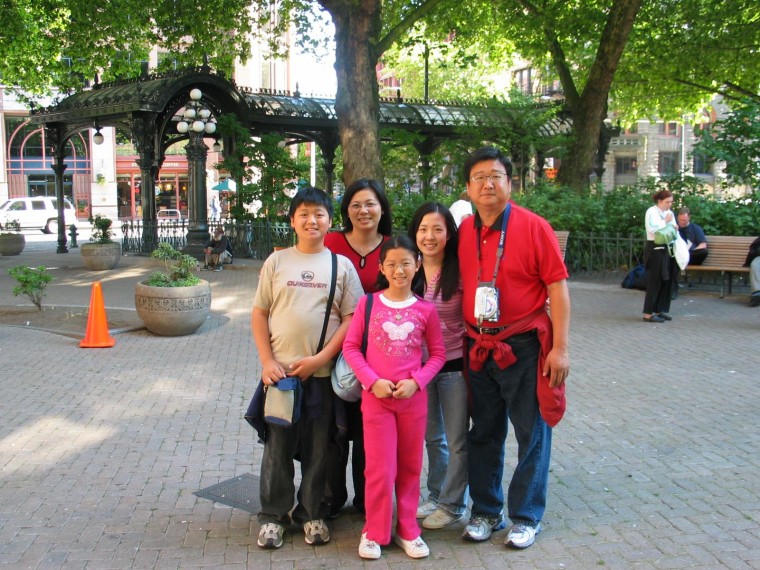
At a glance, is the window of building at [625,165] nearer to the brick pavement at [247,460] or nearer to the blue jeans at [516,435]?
the brick pavement at [247,460]

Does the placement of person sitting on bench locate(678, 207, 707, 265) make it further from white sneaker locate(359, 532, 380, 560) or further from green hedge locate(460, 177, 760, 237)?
white sneaker locate(359, 532, 380, 560)

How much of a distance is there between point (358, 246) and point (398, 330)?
2.24 ft

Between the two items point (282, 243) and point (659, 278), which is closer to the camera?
point (659, 278)

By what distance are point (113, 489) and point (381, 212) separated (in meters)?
2.44

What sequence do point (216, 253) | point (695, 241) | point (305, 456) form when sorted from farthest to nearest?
1. point (216, 253)
2. point (695, 241)
3. point (305, 456)

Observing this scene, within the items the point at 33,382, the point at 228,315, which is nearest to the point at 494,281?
the point at 33,382

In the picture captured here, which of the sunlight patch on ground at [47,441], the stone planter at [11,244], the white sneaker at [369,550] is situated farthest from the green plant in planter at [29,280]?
the stone planter at [11,244]

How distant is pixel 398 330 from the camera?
3.74 metres

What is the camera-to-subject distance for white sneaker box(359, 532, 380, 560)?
3.79 meters

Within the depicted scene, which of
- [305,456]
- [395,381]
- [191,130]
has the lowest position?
[305,456]

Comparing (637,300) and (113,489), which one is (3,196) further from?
(113,489)

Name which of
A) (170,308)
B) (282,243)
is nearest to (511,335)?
(170,308)

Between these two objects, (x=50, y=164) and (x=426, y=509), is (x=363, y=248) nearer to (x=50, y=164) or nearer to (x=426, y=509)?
(x=426, y=509)

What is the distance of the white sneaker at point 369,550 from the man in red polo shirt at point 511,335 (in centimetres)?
51
